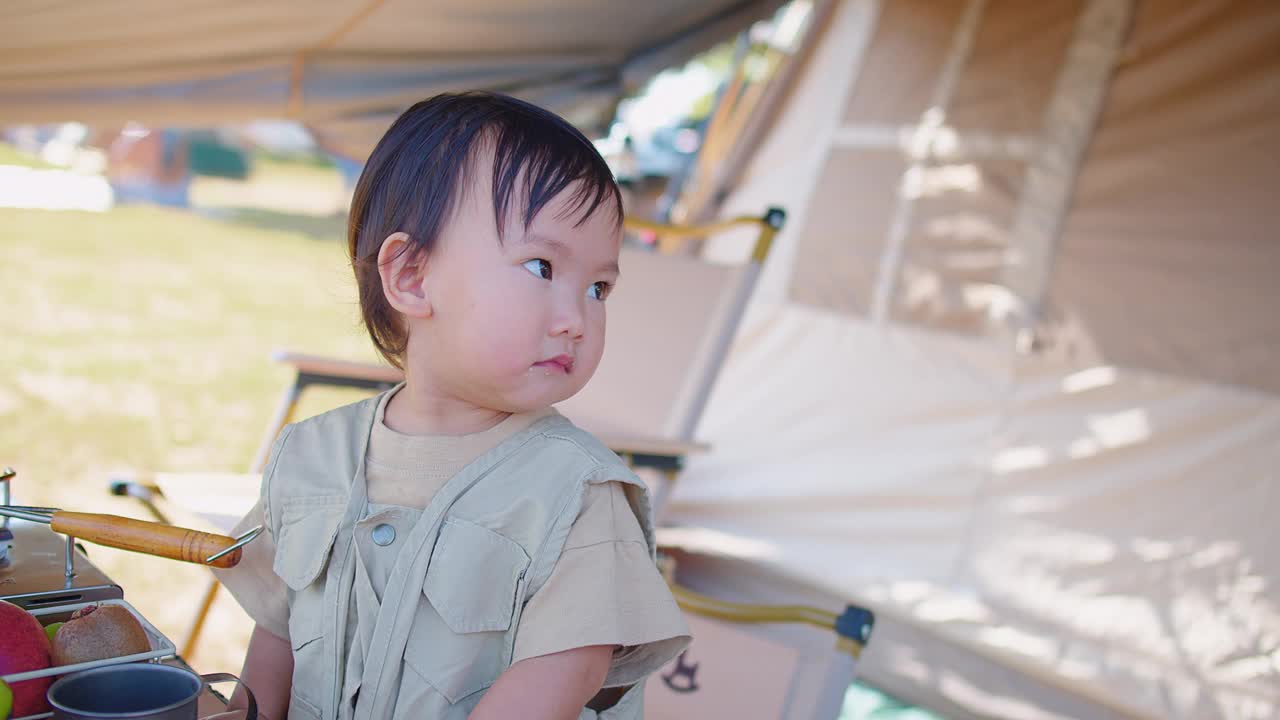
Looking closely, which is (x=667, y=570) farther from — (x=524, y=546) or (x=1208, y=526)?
(x=1208, y=526)

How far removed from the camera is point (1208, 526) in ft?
7.93

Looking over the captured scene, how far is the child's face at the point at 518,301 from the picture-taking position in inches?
33.9

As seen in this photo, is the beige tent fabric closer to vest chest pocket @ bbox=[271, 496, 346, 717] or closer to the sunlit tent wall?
the sunlit tent wall

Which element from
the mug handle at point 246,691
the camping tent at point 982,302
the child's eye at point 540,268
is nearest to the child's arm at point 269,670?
the mug handle at point 246,691

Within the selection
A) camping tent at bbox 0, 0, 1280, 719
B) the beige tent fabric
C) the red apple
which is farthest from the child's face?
the beige tent fabric

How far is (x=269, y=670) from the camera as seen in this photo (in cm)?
99

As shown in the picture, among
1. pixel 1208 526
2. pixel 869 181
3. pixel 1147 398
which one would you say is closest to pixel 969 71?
pixel 869 181

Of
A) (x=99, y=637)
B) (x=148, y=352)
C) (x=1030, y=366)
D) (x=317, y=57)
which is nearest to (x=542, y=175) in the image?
(x=99, y=637)

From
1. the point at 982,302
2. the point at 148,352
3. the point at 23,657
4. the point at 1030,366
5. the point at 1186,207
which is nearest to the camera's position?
the point at 23,657

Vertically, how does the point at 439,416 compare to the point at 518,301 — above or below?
below

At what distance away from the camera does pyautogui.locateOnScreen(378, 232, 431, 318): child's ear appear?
91cm

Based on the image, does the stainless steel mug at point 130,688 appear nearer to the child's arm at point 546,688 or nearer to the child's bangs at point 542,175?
the child's arm at point 546,688

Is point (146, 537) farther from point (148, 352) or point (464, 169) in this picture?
point (148, 352)

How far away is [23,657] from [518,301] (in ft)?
1.34
